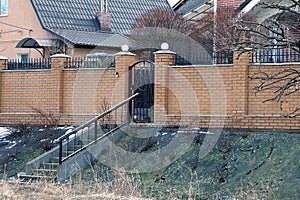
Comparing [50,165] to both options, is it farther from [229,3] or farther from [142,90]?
[229,3]

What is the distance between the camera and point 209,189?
12453 mm

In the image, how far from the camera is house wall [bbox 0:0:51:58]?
26469 millimetres

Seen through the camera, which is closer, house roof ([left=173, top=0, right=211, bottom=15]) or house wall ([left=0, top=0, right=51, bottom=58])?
house wall ([left=0, top=0, right=51, bottom=58])

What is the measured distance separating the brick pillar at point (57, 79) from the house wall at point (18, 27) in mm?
7880

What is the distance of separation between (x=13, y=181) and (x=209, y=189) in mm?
4553

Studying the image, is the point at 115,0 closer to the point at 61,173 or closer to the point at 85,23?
the point at 85,23

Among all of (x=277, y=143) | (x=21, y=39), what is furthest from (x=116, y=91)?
(x=21, y=39)

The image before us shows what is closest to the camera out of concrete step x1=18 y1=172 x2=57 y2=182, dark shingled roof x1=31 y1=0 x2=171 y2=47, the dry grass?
the dry grass

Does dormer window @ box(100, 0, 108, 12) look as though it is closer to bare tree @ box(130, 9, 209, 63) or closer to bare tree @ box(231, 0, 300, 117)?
bare tree @ box(130, 9, 209, 63)

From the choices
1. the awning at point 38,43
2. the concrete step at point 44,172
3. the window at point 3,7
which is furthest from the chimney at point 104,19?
the concrete step at point 44,172

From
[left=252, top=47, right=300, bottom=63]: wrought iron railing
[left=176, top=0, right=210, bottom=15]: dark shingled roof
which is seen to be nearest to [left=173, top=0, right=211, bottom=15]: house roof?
[left=176, top=0, right=210, bottom=15]: dark shingled roof

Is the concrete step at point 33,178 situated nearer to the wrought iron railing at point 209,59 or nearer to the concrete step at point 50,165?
the concrete step at point 50,165

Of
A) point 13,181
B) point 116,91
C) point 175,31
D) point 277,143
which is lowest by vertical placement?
point 13,181

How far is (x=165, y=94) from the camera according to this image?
52.8ft
